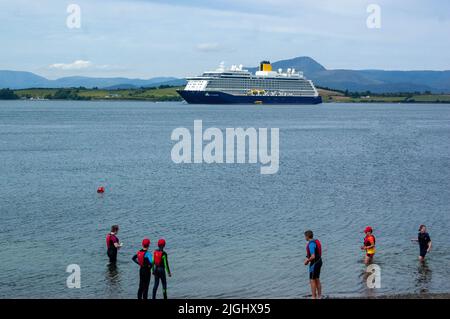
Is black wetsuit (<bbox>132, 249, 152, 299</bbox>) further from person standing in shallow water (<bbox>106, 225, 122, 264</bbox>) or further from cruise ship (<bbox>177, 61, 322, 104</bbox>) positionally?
cruise ship (<bbox>177, 61, 322, 104</bbox>)

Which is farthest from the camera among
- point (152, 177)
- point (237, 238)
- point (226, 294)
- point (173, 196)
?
point (152, 177)

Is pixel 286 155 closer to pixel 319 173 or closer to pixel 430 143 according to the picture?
pixel 319 173

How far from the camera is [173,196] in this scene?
39312mm

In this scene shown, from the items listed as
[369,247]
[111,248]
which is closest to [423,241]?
[369,247]

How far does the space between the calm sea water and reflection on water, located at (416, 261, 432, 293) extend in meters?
0.06

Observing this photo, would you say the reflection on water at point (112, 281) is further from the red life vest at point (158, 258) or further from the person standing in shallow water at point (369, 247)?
the person standing in shallow water at point (369, 247)

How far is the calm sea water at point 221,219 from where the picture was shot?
21531 millimetres

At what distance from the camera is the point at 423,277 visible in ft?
71.9

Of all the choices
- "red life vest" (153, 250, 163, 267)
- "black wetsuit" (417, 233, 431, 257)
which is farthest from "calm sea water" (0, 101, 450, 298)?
"red life vest" (153, 250, 163, 267)

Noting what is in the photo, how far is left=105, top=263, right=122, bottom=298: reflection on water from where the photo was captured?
2030 centimetres

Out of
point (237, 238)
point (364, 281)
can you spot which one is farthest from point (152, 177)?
point (364, 281)

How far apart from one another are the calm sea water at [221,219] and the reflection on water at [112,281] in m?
0.03

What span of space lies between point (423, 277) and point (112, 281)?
31.5ft
